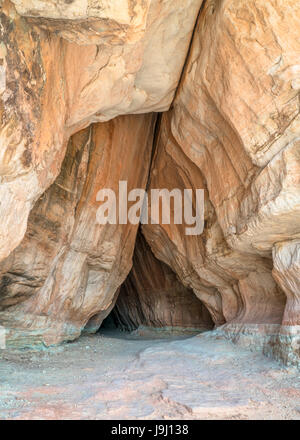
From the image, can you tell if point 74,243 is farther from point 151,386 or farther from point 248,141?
point 248,141

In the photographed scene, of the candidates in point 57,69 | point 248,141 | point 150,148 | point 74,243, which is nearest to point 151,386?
point 248,141

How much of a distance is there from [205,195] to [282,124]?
3730 mm

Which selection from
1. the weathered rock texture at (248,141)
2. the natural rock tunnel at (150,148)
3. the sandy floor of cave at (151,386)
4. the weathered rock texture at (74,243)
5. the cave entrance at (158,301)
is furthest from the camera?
the cave entrance at (158,301)

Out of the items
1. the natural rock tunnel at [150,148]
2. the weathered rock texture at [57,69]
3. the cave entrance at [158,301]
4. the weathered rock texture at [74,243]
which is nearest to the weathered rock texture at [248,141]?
the natural rock tunnel at [150,148]

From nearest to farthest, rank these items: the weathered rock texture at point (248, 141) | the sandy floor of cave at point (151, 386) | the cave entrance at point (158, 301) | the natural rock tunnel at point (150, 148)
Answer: the sandy floor of cave at point (151, 386)
the natural rock tunnel at point (150, 148)
the weathered rock texture at point (248, 141)
the cave entrance at point (158, 301)

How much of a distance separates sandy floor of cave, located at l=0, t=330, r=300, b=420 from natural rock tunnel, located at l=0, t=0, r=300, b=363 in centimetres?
94

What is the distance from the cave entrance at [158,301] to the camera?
46.4 ft

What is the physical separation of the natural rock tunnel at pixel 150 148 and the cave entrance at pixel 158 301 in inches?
120

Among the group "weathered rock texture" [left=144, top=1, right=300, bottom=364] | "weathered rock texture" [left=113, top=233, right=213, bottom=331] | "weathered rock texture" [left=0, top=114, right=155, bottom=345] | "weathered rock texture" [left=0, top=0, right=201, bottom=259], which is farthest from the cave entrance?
"weathered rock texture" [left=0, top=0, right=201, bottom=259]

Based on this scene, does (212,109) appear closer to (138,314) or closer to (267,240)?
(267,240)

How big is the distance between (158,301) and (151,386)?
36.3ft

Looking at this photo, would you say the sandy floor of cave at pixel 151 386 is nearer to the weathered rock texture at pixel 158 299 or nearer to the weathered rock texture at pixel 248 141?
the weathered rock texture at pixel 248 141

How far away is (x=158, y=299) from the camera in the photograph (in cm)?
1566

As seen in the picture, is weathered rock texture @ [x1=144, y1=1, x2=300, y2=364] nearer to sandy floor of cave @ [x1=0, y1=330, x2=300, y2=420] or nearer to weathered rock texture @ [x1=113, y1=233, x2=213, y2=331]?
sandy floor of cave @ [x1=0, y1=330, x2=300, y2=420]
